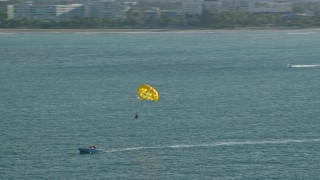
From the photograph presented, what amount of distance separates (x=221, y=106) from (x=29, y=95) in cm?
1272

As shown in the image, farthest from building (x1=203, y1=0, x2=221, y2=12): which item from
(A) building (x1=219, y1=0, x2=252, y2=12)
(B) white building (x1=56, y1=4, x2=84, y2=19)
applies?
(B) white building (x1=56, y1=4, x2=84, y2=19)

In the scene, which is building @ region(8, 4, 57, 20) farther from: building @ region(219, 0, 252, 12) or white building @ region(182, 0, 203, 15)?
building @ region(219, 0, 252, 12)

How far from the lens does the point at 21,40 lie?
126 m

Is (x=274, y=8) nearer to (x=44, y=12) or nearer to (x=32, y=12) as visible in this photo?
(x=44, y=12)

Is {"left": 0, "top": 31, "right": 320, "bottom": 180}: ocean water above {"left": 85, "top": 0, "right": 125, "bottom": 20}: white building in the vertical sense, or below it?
above

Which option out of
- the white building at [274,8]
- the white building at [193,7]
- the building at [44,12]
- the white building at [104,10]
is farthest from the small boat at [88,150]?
the white building at [274,8]

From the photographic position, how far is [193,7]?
16488cm

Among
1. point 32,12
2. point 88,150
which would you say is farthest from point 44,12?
point 88,150

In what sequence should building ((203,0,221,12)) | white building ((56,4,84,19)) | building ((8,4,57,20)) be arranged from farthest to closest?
building ((203,0,221,12)) → white building ((56,4,84,19)) → building ((8,4,57,20))

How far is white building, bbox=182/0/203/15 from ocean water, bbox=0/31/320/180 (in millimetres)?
63025

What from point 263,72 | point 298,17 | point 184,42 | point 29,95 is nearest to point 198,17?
point 298,17

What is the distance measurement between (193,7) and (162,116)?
371 ft

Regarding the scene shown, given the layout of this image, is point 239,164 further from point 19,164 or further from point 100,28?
point 100,28

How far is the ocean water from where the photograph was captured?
134ft
